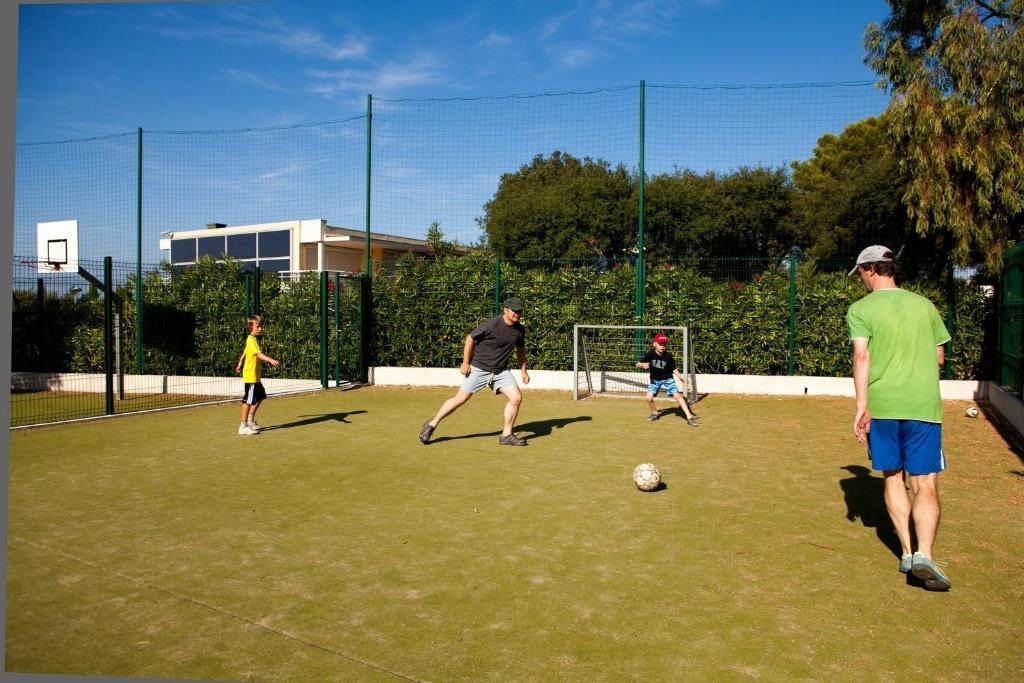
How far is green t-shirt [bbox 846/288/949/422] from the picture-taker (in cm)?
455

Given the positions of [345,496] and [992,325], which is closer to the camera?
[345,496]

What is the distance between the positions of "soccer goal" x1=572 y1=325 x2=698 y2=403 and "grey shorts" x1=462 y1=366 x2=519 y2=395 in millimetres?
5553

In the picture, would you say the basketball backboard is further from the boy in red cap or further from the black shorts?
the boy in red cap

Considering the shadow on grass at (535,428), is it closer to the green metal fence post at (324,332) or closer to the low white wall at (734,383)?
the low white wall at (734,383)

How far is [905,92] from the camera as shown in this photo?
13.1 metres

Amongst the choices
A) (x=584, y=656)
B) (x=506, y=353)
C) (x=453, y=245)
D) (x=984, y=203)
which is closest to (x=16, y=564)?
(x=584, y=656)

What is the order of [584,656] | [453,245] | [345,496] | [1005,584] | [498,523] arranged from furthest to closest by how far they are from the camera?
[453,245] < [345,496] < [498,523] < [1005,584] < [584,656]

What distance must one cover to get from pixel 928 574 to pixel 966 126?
10.5 m

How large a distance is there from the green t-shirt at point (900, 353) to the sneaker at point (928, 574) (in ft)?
2.60

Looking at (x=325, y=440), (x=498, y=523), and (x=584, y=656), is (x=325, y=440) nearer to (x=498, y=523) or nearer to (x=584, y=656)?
(x=498, y=523)

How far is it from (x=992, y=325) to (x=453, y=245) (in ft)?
60.6

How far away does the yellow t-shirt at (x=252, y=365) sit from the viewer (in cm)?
992

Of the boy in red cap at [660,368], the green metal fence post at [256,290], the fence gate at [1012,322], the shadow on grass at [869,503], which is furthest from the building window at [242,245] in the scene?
the shadow on grass at [869,503]

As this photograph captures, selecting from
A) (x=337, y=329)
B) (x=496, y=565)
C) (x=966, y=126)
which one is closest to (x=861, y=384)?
(x=496, y=565)
